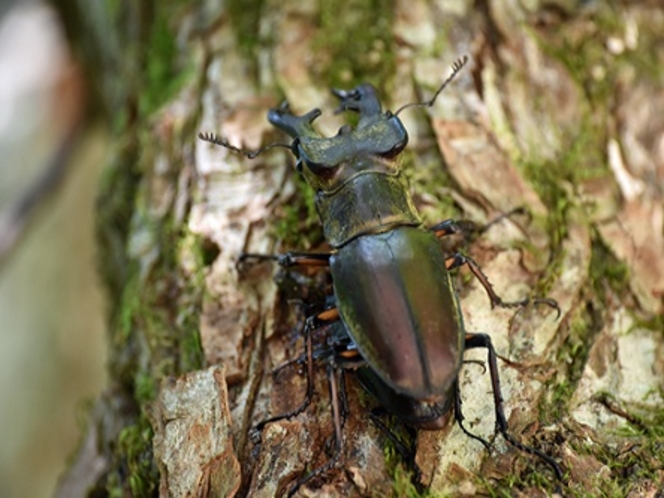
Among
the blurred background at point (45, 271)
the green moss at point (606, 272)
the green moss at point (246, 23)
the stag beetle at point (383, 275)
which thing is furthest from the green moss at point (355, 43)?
the blurred background at point (45, 271)

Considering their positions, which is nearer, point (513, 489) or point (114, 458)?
point (513, 489)

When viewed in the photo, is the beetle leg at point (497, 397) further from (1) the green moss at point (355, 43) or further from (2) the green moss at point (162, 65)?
(2) the green moss at point (162, 65)

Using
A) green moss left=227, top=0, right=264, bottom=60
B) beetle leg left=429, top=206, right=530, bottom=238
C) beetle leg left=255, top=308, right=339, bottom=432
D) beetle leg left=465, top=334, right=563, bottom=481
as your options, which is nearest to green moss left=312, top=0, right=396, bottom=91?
green moss left=227, top=0, right=264, bottom=60

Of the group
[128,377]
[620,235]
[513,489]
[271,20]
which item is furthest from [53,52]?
[513,489]

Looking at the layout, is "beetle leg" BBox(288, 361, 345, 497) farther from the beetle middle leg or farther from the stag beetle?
the beetle middle leg

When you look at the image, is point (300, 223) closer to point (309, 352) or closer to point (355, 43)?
point (309, 352)

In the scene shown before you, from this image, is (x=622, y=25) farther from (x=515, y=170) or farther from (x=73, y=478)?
(x=73, y=478)
